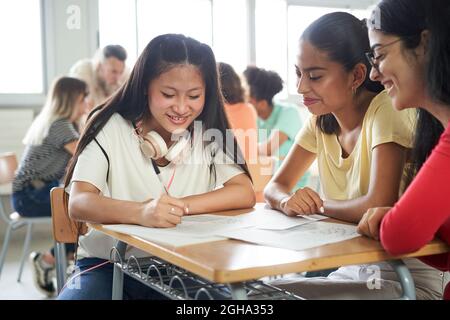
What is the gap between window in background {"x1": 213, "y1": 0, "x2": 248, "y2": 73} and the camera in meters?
4.82

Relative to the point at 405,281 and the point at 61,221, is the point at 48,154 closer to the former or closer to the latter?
the point at 61,221

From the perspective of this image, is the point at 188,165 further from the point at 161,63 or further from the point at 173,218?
the point at 173,218

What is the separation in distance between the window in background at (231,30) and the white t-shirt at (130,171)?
327 centimetres

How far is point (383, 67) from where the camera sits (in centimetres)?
116

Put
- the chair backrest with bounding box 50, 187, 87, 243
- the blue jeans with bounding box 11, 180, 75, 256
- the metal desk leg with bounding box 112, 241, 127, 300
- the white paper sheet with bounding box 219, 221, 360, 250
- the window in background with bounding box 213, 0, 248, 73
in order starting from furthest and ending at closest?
the window in background with bounding box 213, 0, 248, 73 < the blue jeans with bounding box 11, 180, 75, 256 < the chair backrest with bounding box 50, 187, 87, 243 < the metal desk leg with bounding box 112, 241, 127, 300 < the white paper sheet with bounding box 219, 221, 360, 250

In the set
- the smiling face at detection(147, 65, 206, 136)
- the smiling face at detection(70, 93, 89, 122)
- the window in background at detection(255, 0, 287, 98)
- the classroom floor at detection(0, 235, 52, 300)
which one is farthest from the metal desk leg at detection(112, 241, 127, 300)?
the window in background at detection(255, 0, 287, 98)

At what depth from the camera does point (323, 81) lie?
4.79 feet

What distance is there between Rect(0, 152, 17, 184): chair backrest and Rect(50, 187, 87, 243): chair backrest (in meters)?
1.68

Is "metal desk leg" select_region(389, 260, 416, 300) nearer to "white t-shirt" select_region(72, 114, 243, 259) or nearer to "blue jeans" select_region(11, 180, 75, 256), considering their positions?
"white t-shirt" select_region(72, 114, 243, 259)

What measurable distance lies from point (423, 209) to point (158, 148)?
710 millimetres

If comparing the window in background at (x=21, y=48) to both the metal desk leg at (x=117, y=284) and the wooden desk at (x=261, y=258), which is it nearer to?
the metal desk leg at (x=117, y=284)

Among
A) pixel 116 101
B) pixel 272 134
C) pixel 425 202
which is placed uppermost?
pixel 116 101
